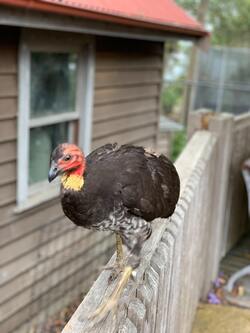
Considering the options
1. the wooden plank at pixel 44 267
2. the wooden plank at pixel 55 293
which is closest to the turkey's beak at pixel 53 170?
the wooden plank at pixel 44 267

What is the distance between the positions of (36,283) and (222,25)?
1901 cm

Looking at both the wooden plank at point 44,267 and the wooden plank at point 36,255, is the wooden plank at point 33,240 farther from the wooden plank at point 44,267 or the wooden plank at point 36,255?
the wooden plank at point 44,267

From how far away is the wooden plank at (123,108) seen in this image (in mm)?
5738

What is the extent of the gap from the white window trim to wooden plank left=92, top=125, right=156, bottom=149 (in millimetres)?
317

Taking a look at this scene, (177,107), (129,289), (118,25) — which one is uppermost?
(118,25)

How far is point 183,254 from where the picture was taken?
2.55 m

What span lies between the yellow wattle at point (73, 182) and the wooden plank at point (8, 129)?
8.19 feet

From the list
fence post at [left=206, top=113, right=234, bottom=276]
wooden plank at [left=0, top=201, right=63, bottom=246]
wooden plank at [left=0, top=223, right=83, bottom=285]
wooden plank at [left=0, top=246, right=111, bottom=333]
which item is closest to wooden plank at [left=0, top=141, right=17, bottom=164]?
wooden plank at [left=0, top=201, right=63, bottom=246]

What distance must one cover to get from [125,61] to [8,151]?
2.29 meters

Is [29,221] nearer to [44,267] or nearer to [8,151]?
[44,267]

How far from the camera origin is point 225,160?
4078mm

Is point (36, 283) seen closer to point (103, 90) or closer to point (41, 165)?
point (41, 165)

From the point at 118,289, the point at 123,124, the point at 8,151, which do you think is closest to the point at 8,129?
the point at 8,151

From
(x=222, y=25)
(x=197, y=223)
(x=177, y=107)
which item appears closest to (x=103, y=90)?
(x=197, y=223)
